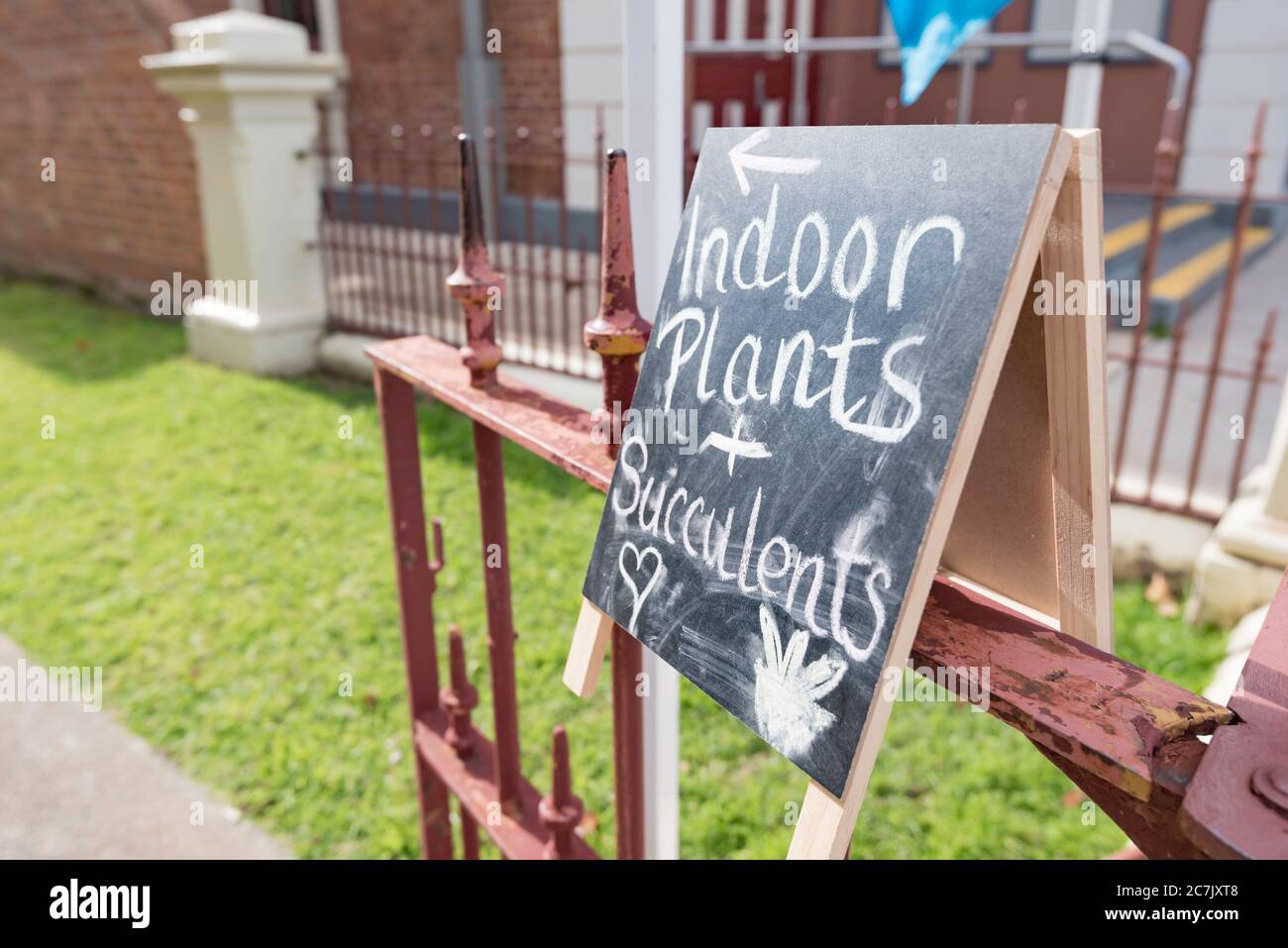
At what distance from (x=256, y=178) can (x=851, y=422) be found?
20.7 feet

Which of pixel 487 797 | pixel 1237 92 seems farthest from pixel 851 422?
pixel 1237 92

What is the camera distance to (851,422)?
0.94m

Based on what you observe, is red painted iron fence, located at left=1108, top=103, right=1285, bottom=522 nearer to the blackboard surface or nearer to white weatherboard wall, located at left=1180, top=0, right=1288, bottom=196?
the blackboard surface

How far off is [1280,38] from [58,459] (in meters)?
9.38

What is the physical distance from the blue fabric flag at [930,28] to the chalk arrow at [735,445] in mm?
911

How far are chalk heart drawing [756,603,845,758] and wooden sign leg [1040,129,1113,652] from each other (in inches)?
11.0

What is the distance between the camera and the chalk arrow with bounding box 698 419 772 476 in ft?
3.44

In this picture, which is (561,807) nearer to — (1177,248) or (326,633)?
(326,633)

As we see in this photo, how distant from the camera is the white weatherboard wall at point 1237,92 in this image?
25.7ft

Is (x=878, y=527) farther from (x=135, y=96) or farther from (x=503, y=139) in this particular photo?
(x=135, y=96)

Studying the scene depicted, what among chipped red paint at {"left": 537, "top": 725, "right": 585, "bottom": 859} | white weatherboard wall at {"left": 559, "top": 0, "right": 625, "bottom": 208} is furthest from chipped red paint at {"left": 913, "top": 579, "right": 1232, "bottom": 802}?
white weatherboard wall at {"left": 559, "top": 0, "right": 625, "bottom": 208}
